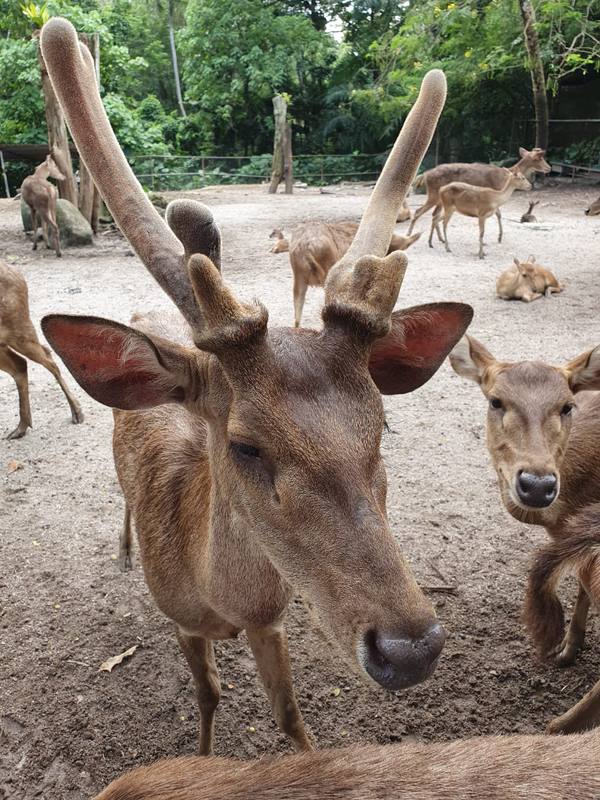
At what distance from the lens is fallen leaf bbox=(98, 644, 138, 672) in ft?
10.5

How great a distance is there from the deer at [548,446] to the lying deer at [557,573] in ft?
3.29

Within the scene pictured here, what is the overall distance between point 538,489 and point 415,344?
1377mm

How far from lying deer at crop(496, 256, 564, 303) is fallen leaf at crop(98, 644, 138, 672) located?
7677 millimetres

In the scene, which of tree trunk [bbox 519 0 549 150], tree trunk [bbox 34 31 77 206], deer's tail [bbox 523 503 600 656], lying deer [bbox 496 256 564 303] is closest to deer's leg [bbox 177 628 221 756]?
deer's tail [bbox 523 503 600 656]

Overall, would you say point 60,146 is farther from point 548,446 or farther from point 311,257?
point 548,446

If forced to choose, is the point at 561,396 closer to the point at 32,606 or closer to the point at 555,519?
the point at 555,519

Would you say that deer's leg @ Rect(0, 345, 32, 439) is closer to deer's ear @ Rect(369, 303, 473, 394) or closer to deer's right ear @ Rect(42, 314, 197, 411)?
deer's right ear @ Rect(42, 314, 197, 411)

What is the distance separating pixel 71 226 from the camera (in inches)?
526

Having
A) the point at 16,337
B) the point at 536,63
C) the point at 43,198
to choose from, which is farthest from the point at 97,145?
the point at 536,63

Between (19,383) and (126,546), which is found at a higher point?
(19,383)

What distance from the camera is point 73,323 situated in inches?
72.8

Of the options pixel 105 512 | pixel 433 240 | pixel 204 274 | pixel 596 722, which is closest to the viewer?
pixel 204 274

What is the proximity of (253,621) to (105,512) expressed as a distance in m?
2.71

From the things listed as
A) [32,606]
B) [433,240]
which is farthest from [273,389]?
[433,240]
